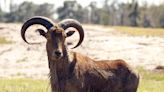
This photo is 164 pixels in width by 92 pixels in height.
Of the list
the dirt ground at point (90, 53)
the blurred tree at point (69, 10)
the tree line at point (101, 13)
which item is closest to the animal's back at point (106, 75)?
the dirt ground at point (90, 53)

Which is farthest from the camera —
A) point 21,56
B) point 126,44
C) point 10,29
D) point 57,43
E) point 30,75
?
point 10,29

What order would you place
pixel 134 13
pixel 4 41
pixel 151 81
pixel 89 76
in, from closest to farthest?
pixel 89 76 → pixel 151 81 → pixel 4 41 → pixel 134 13

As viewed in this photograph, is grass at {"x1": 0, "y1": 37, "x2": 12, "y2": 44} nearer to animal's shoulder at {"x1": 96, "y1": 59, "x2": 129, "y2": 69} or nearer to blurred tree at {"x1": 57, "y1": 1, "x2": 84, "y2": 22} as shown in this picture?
animal's shoulder at {"x1": 96, "y1": 59, "x2": 129, "y2": 69}

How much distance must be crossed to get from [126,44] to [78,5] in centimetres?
9795

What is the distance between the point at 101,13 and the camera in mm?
148375

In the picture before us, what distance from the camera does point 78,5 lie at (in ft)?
449

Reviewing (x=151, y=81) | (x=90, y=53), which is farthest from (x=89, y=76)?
(x=90, y=53)

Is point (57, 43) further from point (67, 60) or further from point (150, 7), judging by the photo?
point (150, 7)

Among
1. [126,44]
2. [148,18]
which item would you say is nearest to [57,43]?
[126,44]

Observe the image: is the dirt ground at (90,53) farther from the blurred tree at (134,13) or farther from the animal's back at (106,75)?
the blurred tree at (134,13)

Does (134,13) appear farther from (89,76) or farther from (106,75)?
(89,76)

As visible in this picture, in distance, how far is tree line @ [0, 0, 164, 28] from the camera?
127438 millimetres

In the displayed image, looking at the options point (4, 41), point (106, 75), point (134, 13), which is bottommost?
point (4, 41)

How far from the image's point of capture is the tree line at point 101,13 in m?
127
